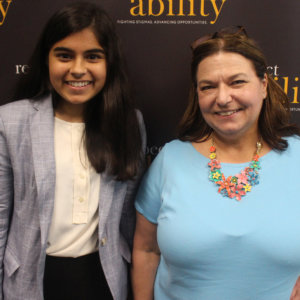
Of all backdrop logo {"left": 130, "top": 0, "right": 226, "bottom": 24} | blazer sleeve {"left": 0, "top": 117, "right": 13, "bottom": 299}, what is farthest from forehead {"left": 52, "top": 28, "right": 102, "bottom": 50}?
backdrop logo {"left": 130, "top": 0, "right": 226, "bottom": 24}

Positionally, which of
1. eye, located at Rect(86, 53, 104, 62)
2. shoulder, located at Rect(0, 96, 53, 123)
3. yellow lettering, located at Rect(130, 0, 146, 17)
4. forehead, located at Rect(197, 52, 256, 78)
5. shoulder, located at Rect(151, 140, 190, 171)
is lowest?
shoulder, located at Rect(151, 140, 190, 171)

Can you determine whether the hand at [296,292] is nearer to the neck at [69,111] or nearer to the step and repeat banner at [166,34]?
the step and repeat banner at [166,34]

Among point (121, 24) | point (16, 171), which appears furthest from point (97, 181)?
point (121, 24)

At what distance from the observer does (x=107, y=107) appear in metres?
1.23

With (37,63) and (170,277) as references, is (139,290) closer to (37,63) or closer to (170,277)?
(170,277)

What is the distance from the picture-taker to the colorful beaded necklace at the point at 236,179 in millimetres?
1065

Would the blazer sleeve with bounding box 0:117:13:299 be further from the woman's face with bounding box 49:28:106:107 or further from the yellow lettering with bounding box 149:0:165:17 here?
the yellow lettering with bounding box 149:0:165:17

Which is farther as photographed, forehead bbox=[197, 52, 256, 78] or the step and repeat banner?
the step and repeat banner

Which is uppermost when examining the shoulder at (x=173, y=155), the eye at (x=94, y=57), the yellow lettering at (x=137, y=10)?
the yellow lettering at (x=137, y=10)

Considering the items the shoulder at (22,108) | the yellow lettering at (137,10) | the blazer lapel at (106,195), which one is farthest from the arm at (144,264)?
the yellow lettering at (137,10)

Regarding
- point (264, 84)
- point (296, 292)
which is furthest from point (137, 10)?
point (296, 292)

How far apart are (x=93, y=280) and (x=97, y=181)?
1.31 ft

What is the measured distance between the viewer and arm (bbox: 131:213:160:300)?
132cm

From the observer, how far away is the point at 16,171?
113 centimetres
